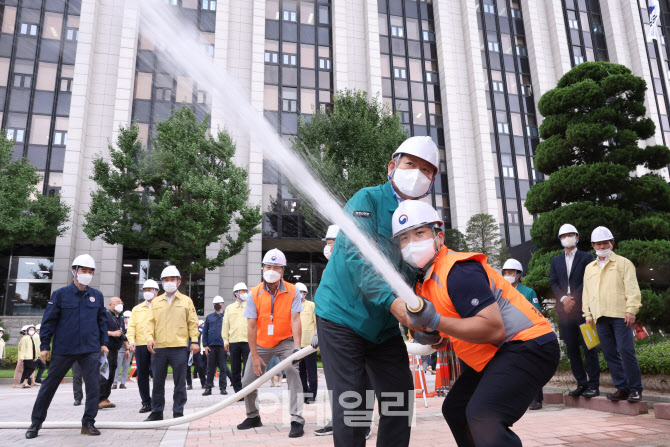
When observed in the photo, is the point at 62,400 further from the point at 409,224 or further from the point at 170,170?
the point at 170,170

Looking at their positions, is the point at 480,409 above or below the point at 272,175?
below

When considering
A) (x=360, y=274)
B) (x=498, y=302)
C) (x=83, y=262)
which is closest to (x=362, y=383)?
(x=360, y=274)

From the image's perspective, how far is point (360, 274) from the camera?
2.63 metres

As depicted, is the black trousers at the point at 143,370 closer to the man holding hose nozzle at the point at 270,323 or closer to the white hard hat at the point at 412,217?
the man holding hose nozzle at the point at 270,323

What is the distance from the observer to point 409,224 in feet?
8.69

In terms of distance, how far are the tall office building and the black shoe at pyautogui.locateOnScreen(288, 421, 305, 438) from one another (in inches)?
932

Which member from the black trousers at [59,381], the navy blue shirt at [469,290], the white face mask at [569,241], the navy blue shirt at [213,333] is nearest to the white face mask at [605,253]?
the white face mask at [569,241]

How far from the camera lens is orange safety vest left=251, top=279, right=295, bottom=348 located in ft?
21.9

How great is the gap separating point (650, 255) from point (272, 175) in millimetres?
26924

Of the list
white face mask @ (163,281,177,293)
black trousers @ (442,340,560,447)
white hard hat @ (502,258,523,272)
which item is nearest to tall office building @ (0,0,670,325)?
white face mask @ (163,281,177,293)

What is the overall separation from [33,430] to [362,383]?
5499 millimetres

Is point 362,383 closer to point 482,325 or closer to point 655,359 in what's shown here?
point 482,325

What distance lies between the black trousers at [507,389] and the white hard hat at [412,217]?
29.4 inches

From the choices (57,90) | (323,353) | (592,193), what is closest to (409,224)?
(323,353)
